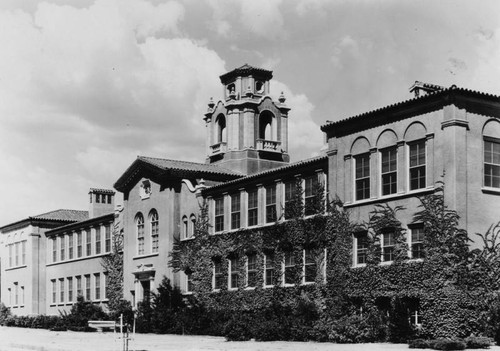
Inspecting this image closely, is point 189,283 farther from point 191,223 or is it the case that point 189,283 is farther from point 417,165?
point 417,165

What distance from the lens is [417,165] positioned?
31578 mm

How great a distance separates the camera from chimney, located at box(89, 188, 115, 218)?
67.1m

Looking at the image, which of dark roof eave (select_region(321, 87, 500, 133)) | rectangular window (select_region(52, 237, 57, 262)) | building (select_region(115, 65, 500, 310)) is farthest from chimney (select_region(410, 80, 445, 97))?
rectangular window (select_region(52, 237, 57, 262))

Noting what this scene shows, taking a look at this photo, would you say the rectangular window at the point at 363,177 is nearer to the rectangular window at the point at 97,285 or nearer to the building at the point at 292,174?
the building at the point at 292,174

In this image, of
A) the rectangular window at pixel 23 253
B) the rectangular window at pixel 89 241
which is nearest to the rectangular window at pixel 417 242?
the rectangular window at pixel 89 241

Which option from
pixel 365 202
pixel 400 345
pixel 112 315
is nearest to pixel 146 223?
pixel 112 315

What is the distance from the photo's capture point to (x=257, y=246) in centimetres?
4088

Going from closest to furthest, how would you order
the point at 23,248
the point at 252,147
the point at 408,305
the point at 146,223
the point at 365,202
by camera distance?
the point at 408,305 < the point at 365,202 < the point at 146,223 < the point at 252,147 < the point at 23,248

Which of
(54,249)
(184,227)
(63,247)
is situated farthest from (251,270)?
(54,249)

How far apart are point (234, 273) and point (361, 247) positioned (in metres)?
10.6

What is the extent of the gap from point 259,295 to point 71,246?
26810 mm

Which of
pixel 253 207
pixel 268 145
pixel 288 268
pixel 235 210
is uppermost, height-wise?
pixel 268 145

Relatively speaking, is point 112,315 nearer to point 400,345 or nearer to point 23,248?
point 23,248

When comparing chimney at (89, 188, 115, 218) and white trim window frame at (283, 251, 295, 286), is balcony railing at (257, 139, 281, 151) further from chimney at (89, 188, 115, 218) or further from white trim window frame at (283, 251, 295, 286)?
chimney at (89, 188, 115, 218)
